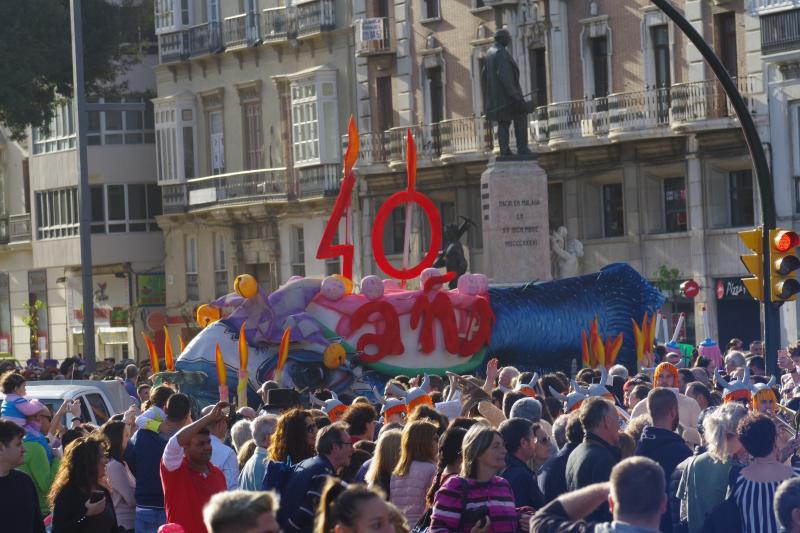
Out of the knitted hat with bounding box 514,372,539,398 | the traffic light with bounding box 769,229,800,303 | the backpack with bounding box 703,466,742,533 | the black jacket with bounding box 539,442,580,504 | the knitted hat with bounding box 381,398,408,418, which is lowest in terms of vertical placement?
the backpack with bounding box 703,466,742,533

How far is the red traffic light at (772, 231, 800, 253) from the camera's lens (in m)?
18.6

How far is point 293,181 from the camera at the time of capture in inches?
1874

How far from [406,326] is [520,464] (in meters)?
15.5

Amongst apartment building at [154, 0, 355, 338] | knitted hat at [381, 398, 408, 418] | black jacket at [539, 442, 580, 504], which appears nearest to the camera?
black jacket at [539, 442, 580, 504]

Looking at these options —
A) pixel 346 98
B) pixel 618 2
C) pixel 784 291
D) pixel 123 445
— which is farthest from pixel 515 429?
pixel 346 98

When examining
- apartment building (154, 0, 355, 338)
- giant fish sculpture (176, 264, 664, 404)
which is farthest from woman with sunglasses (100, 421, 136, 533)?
apartment building (154, 0, 355, 338)

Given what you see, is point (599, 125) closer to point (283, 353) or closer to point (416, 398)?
point (283, 353)

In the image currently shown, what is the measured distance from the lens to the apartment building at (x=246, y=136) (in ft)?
154

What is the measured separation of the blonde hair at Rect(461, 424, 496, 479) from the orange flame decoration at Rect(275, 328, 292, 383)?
47.9 feet

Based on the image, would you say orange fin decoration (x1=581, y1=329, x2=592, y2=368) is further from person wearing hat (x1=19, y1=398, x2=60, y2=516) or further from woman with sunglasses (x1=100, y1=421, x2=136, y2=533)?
woman with sunglasses (x1=100, y1=421, x2=136, y2=533)

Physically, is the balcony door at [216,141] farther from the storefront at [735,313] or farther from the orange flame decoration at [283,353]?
the orange flame decoration at [283,353]

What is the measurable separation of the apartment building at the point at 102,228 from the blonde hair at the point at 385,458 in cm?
4098

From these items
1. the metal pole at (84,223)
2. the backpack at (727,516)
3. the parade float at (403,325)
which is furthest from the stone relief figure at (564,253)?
the backpack at (727,516)

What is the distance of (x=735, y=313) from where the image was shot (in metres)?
37.8
